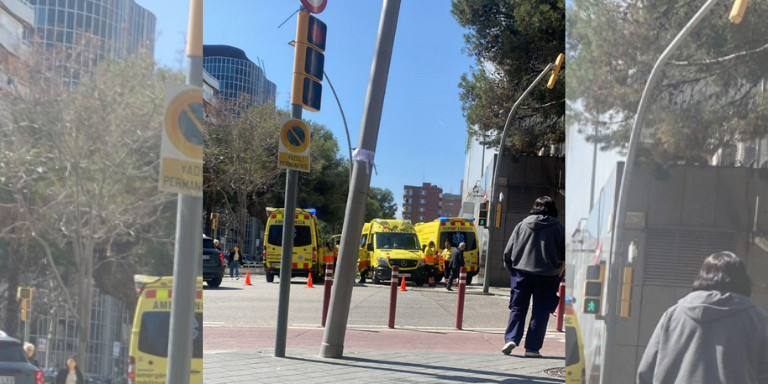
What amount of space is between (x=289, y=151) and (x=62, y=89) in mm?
5445

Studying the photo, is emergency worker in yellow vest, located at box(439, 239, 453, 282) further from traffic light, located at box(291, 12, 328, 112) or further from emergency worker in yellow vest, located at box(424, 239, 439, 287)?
traffic light, located at box(291, 12, 328, 112)

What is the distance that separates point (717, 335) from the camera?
6.69 ft

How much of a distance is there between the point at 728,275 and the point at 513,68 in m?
21.6

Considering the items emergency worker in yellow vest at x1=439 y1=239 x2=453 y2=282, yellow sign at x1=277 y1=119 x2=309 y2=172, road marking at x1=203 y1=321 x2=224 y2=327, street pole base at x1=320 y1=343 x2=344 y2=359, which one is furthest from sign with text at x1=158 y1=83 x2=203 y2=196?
emergency worker in yellow vest at x1=439 y1=239 x2=453 y2=282

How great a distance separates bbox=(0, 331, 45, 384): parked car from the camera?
2024 millimetres

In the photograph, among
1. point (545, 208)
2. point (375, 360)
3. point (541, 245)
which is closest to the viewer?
point (541, 245)

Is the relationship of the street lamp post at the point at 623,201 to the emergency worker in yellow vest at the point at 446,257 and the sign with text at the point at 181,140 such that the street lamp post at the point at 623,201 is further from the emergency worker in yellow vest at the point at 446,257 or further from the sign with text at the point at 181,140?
the emergency worker in yellow vest at the point at 446,257

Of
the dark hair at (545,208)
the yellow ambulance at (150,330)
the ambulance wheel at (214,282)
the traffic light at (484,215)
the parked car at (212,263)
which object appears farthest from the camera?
the traffic light at (484,215)

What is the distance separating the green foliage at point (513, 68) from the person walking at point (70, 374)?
61.4ft

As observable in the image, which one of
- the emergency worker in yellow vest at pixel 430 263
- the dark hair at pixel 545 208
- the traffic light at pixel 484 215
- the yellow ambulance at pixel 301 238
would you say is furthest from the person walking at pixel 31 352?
the emergency worker in yellow vest at pixel 430 263

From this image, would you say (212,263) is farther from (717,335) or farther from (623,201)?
(717,335)

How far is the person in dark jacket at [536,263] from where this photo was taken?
21.4 feet

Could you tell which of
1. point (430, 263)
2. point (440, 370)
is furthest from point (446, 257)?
point (440, 370)

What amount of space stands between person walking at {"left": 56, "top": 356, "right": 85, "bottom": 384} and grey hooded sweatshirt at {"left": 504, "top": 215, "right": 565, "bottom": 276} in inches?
191
